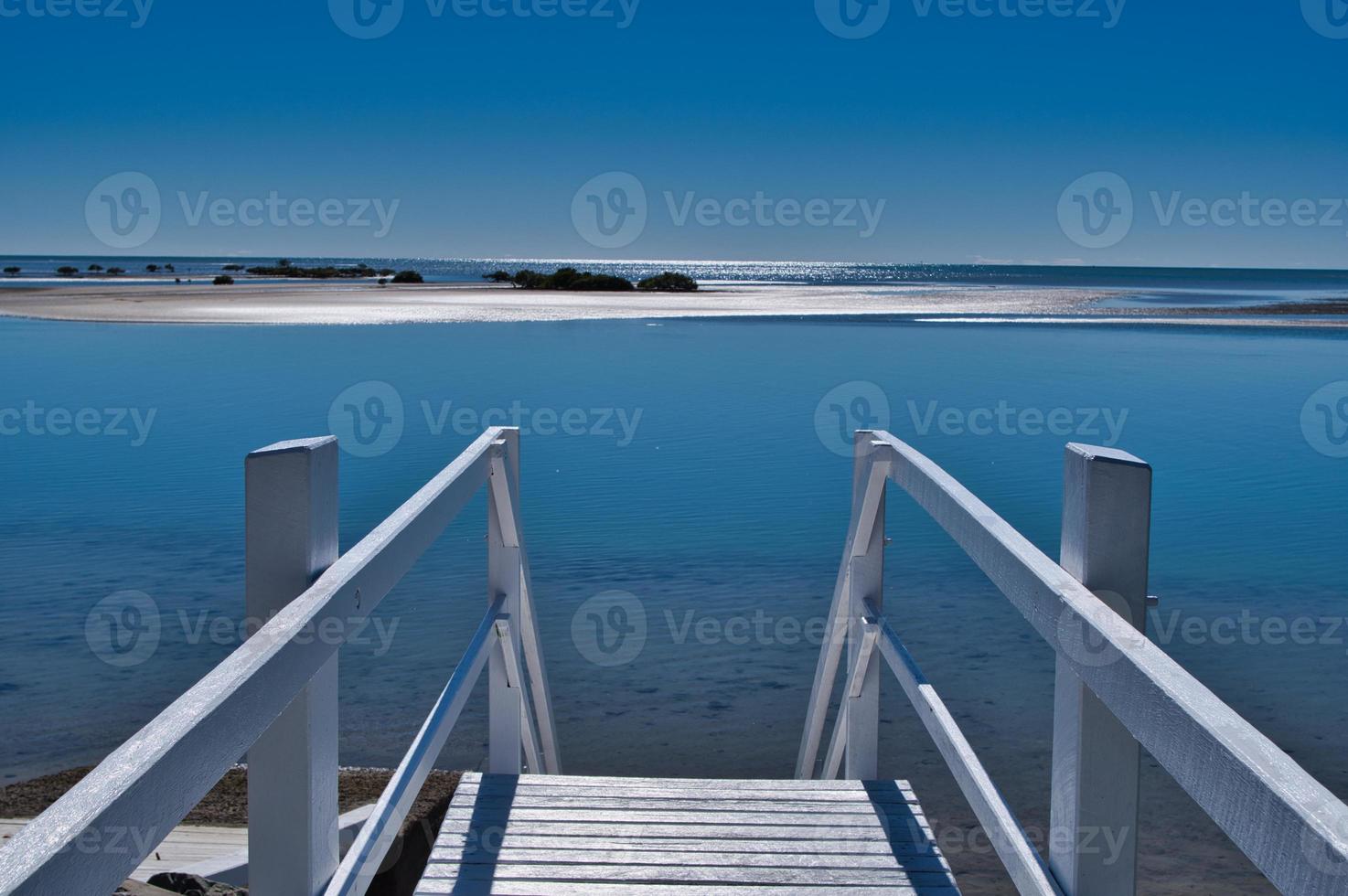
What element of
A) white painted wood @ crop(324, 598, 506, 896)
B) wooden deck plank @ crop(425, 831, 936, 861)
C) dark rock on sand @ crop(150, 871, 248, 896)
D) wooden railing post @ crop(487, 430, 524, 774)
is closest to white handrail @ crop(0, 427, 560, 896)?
white painted wood @ crop(324, 598, 506, 896)

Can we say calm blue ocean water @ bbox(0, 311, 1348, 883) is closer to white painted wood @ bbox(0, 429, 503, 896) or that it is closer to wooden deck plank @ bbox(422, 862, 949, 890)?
wooden deck plank @ bbox(422, 862, 949, 890)

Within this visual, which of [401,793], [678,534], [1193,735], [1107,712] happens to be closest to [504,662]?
[401,793]

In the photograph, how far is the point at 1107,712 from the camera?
183 cm

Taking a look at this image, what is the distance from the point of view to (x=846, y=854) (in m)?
3.39

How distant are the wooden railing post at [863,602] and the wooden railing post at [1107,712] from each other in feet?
6.60

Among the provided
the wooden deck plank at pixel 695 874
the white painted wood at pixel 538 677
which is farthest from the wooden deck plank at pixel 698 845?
the white painted wood at pixel 538 677

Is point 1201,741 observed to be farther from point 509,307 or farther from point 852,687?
point 509,307

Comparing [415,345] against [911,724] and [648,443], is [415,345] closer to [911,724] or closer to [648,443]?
[648,443]

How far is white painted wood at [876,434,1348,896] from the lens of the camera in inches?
42.1

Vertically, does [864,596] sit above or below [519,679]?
above

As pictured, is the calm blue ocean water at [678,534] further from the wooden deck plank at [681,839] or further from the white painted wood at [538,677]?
the wooden deck plank at [681,839]

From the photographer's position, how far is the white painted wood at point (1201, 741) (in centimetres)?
107

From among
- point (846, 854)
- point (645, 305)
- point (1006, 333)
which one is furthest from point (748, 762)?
point (645, 305)

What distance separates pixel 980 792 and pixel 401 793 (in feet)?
3.78
